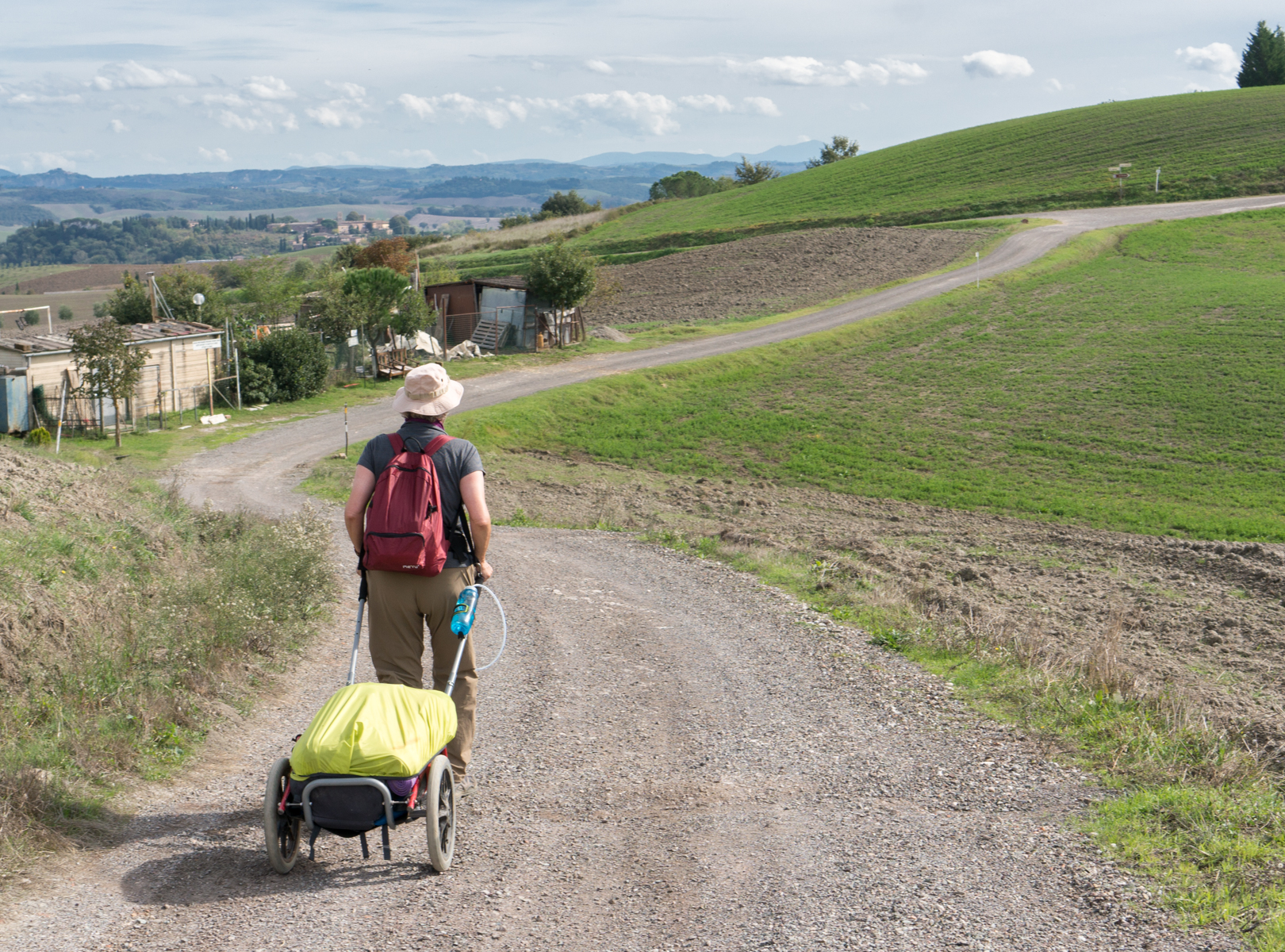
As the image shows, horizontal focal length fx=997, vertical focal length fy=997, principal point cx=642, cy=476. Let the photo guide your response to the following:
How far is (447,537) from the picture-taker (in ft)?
18.9

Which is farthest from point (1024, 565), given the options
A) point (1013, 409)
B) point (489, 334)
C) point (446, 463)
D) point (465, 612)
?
point (489, 334)

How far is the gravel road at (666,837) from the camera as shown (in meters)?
4.55

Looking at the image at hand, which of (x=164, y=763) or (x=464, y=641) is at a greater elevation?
(x=464, y=641)

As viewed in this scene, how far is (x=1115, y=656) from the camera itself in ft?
31.7

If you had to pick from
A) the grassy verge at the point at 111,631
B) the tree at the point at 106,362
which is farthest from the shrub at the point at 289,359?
the grassy verge at the point at 111,631

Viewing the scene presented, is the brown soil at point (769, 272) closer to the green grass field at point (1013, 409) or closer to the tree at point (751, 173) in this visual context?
the green grass field at point (1013, 409)

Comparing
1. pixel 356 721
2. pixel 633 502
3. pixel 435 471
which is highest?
pixel 435 471

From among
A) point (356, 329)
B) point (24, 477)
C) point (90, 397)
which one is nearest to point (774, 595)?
point (24, 477)

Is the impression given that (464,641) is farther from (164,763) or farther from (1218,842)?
(1218,842)

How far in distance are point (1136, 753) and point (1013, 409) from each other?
24263 millimetres

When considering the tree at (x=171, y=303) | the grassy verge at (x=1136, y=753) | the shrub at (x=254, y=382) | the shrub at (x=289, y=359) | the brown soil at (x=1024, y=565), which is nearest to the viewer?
the grassy verge at (x=1136, y=753)

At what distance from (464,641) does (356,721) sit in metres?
1.12

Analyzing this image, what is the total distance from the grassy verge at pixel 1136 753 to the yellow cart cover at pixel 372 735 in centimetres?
372

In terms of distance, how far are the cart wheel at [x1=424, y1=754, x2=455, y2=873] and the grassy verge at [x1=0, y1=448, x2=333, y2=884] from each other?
1833mm
